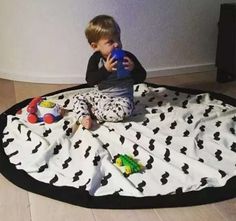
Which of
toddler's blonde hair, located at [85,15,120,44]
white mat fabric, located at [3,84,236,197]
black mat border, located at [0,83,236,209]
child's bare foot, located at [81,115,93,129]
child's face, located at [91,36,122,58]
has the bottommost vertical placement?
black mat border, located at [0,83,236,209]

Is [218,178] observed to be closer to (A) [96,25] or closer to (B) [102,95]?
(B) [102,95]

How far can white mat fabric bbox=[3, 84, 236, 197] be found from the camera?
1.04 m

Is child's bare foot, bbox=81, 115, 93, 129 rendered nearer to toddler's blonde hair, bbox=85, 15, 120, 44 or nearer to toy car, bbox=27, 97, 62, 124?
toy car, bbox=27, 97, 62, 124

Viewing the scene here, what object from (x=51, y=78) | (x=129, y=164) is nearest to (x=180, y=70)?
(x=51, y=78)

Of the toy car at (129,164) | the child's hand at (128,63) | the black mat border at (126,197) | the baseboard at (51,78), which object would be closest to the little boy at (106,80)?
the child's hand at (128,63)

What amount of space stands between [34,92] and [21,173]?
831 mm

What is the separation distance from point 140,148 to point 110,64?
0.38m

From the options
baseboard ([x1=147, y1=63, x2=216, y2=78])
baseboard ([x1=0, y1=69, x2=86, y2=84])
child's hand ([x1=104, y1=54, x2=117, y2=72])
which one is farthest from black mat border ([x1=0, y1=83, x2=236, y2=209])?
baseboard ([x1=147, y1=63, x2=216, y2=78])

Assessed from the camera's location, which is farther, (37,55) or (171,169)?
(37,55)

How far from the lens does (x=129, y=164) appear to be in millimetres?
1098

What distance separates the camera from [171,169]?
1089 mm

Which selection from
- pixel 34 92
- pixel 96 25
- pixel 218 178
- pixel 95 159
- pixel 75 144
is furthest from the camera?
pixel 34 92

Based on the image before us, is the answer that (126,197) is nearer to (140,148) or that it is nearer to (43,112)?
(140,148)

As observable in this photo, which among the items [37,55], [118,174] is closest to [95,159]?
[118,174]
